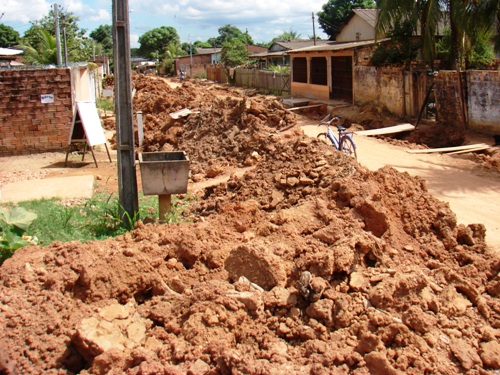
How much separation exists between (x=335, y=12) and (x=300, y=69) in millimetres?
27777

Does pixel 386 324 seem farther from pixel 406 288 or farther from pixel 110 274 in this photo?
pixel 110 274

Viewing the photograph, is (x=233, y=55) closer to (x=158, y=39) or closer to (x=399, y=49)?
(x=399, y=49)

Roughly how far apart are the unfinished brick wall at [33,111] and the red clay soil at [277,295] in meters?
8.47

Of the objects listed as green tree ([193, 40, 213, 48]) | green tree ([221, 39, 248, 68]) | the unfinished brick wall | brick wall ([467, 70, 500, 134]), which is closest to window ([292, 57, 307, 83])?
brick wall ([467, 70, 500, 134])

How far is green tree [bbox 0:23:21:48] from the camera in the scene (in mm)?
69188

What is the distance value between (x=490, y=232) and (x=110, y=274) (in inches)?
203

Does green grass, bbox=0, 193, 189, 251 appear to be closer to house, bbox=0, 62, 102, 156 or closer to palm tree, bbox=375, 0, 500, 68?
house, bbox=0, 62, 102, 156

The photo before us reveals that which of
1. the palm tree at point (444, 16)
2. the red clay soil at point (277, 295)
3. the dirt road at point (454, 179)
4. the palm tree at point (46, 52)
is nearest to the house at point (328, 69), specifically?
the palm tree at point (444, 16)

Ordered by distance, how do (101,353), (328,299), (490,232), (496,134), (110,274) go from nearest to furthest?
(101,353) < (328,299) < (110,274) < (490,232) < (496,134)

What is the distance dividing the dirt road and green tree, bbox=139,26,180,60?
86.7 m

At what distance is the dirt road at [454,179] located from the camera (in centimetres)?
856

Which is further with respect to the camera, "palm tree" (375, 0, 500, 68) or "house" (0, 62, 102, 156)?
"palm tree" (375, 0, 500, 68)

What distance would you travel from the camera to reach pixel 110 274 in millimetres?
5262

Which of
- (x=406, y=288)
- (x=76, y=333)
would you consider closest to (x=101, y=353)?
(x=76, y=333)
